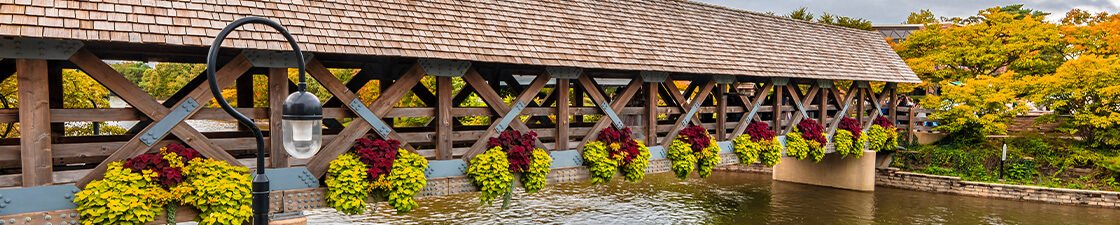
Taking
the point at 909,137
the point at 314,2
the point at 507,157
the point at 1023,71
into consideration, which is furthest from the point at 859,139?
the point at 314,2

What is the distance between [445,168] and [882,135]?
13.2m

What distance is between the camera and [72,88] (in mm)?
13414

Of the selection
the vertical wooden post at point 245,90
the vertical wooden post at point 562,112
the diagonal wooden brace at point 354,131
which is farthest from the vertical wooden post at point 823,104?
the vertical wooden post at point 245,90

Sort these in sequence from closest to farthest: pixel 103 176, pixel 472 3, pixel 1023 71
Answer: pixel 103 176 < pixel 472 3 < pixel 1023 71

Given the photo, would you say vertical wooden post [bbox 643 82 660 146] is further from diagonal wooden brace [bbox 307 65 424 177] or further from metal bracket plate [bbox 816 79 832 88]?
metal bracket plate [bbox 816 79 832 88]

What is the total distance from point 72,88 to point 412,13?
7.97 meters

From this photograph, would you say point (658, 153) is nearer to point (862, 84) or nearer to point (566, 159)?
point (566, 159)

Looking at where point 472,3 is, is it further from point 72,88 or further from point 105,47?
point 72,88

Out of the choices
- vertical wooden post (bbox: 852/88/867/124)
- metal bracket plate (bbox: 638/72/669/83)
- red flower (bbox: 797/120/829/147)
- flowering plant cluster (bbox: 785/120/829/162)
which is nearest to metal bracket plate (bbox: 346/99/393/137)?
metal bracket plate (bbox: 638/72/669/83)

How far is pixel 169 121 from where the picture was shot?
7.43m

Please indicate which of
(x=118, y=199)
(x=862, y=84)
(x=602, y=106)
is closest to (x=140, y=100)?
(x=118, y=199)

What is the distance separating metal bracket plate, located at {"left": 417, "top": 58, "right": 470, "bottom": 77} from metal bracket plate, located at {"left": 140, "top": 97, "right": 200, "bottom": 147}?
8.47 ft

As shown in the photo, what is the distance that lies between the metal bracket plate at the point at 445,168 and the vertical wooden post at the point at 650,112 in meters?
→ 3.69

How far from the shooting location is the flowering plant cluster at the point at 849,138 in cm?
A: 1691
